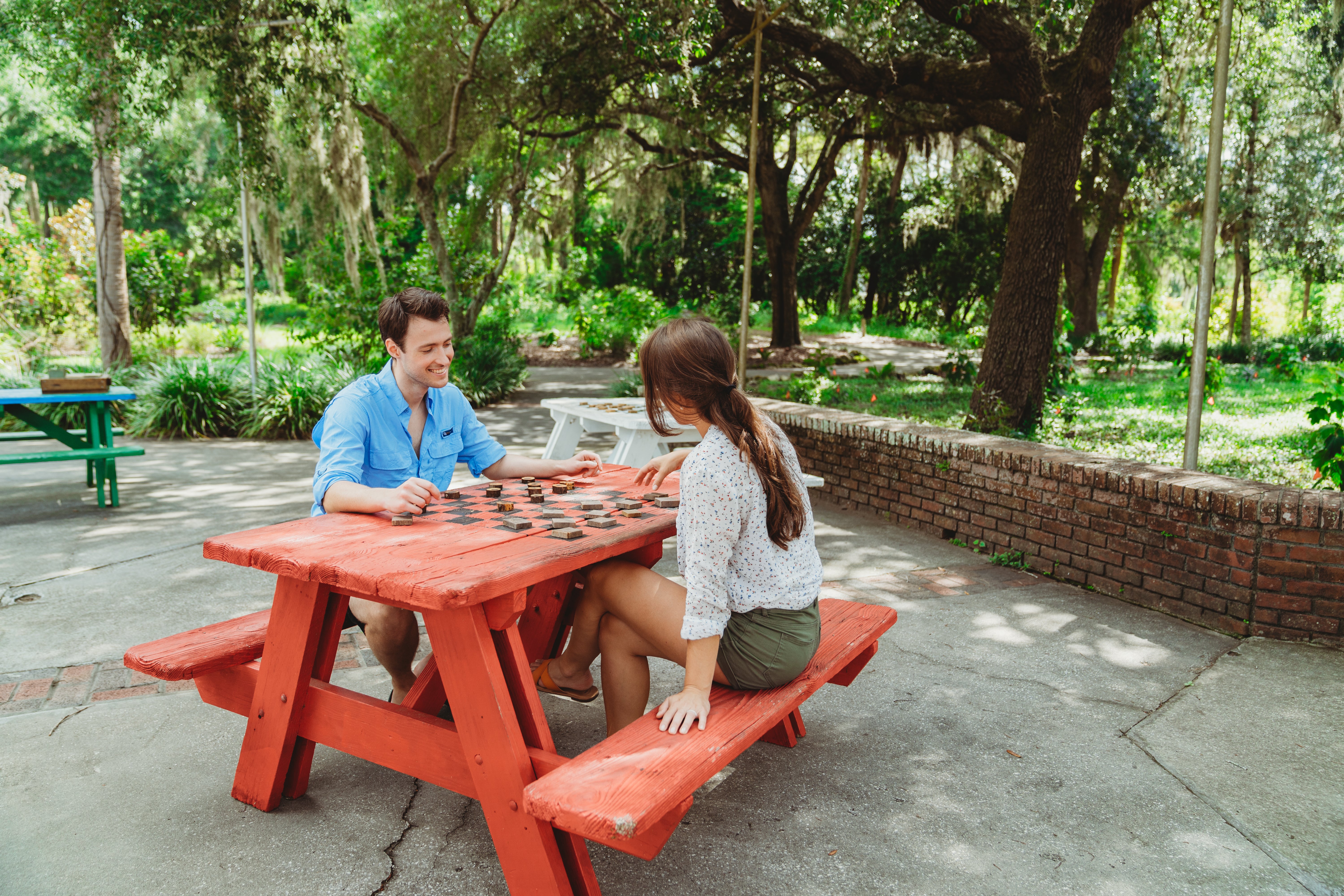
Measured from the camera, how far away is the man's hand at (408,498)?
2477 millimetres

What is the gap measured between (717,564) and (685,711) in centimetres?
35

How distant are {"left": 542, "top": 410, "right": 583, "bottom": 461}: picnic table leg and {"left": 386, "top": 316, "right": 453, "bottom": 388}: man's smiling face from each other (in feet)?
10.5

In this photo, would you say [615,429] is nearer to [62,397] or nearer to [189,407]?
[62,397]

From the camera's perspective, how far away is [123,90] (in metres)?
6.54

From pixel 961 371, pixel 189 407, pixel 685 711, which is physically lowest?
pixel 685 711

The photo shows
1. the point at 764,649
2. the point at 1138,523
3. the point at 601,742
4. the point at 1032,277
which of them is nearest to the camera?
the point at 764,649

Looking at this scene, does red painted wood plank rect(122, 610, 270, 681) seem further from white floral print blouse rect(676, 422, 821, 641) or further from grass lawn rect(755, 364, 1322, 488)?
grass lawn rect(755, 364, 1322, 488)

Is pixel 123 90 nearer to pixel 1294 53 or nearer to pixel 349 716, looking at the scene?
pixel 349 716

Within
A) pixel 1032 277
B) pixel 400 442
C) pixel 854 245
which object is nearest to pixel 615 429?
pixel 400 442

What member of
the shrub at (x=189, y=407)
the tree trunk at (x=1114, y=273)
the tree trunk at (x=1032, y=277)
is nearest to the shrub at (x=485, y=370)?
the shrub at (x=189, y=407)

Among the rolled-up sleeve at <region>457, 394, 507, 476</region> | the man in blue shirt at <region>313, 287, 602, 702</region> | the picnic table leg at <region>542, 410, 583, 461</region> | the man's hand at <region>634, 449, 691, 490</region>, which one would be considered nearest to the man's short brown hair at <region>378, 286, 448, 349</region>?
the man in blue shirt at <region>313, 287, 602, 702</region>

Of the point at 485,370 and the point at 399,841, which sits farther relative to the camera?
the point at 485,370

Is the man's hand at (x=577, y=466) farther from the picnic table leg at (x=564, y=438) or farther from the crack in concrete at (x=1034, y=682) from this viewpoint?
the picnic table leg at (x=564, y=438)

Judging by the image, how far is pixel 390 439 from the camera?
114 inches
